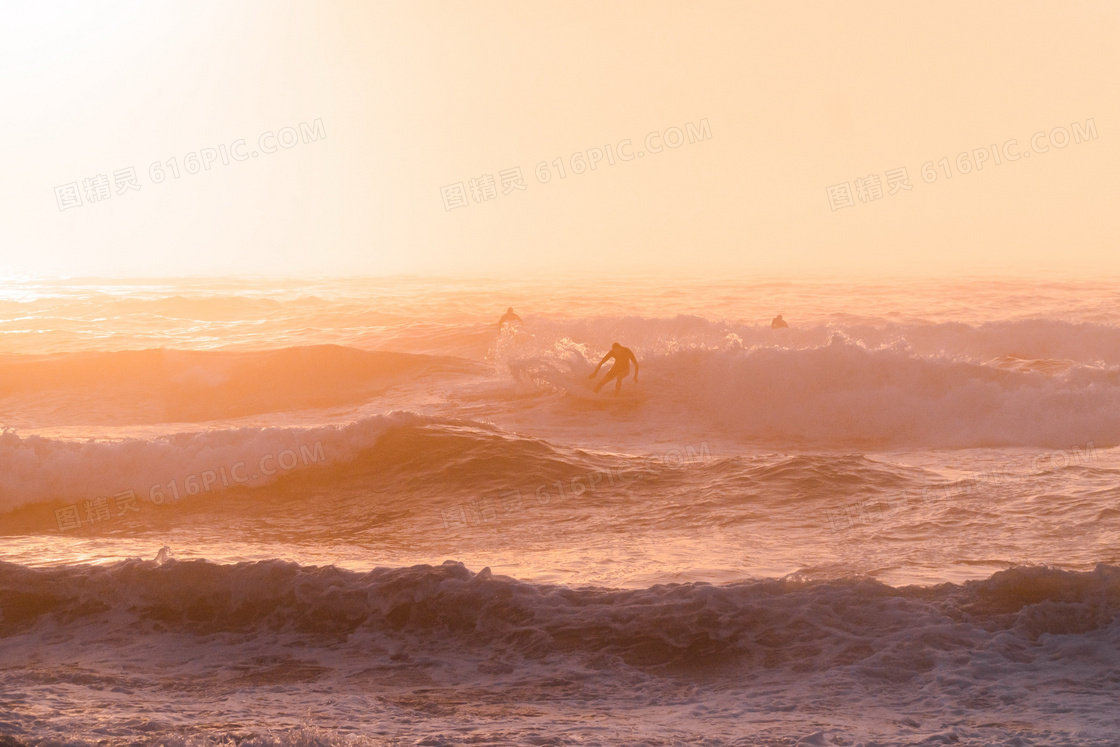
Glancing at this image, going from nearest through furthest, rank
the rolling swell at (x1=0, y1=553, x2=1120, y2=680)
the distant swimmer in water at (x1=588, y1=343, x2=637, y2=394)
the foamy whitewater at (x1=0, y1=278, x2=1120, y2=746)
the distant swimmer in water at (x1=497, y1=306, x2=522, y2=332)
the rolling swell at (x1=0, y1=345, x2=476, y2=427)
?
the foamy whitewater at (x1=0, y1=278, x2=1120, y2=746) < the rolling swell at (x1=0, y1=553, x2=1120, y2=680) < the distant swimmer in water at (x1=588, y1=343, x2=637, y2=394) < the rolling swell at (x1=0, y1=345, x2=476, y2=427) < the distant swimmer in water at (x1=497, y1=306, x2=522, y2=332)

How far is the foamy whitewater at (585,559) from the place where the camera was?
532cm

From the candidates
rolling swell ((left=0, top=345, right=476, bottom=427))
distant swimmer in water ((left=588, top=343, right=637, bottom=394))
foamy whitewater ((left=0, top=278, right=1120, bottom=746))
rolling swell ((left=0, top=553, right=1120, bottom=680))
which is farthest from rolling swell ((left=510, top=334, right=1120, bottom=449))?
rolling swell ((left=0, top=553, right=1120, bottom=680))

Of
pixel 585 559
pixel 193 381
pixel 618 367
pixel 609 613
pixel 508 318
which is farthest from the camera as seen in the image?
pixel 508 318

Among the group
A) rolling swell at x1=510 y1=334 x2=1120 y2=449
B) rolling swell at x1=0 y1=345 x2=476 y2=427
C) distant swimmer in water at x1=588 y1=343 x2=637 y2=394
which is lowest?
rolling swell at x1=510 y1=334 x2=1120 y2=449

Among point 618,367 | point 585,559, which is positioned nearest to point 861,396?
point 618,367

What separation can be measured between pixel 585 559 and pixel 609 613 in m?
1.53

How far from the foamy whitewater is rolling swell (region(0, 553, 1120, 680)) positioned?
23 millimetres

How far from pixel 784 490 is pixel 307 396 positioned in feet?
45.1

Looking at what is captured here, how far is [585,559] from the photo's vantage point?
804 cm

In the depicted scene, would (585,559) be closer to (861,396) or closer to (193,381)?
(861,396)

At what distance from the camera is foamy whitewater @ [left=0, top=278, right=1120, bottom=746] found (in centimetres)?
532

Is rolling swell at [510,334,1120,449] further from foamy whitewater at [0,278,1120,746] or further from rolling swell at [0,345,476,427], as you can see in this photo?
rolling swell at [0,345,476,427]

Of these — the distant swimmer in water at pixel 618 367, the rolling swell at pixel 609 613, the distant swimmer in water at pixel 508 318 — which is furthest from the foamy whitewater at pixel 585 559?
the distant swimmer in water at pixel 508 318

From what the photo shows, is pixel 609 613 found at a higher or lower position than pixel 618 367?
lower
